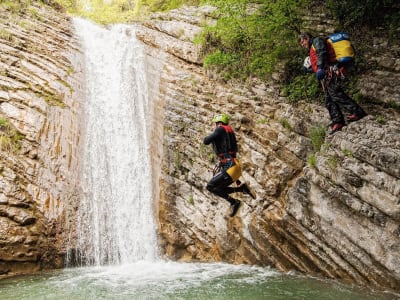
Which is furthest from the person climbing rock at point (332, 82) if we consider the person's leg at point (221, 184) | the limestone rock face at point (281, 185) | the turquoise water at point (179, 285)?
the turquoise water at point (179, 285)

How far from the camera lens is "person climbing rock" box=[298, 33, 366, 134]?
311 inches

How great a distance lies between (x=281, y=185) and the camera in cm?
895

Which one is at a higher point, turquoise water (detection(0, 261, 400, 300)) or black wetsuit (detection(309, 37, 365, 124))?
black wetsuit (detection(309, 37, 365, 124))

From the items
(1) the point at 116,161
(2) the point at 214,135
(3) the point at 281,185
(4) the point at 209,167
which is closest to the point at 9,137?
(1) the point at 116,161

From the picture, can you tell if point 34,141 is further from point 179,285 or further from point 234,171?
point 179,285

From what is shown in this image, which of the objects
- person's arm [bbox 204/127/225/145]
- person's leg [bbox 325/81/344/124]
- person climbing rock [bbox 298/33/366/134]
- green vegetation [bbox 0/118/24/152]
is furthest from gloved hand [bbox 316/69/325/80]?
green vegetation [bbox 0/118/24/152]

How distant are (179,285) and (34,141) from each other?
6872 millimetres

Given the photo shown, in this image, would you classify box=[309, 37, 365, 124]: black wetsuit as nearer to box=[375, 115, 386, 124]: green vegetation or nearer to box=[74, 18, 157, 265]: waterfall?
box=[375, 115, 386, 124]: green vegetation

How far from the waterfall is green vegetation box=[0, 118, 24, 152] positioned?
210 centimetres

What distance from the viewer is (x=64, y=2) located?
20469mm

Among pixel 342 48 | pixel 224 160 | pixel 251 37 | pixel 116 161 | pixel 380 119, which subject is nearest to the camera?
pixel 380 119

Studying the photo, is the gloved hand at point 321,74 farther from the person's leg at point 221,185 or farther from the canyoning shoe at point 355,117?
the person's leg at point 221,185

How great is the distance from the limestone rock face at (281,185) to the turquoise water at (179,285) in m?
0.62

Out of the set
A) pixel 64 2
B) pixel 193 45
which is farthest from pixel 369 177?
pixel 64 2
